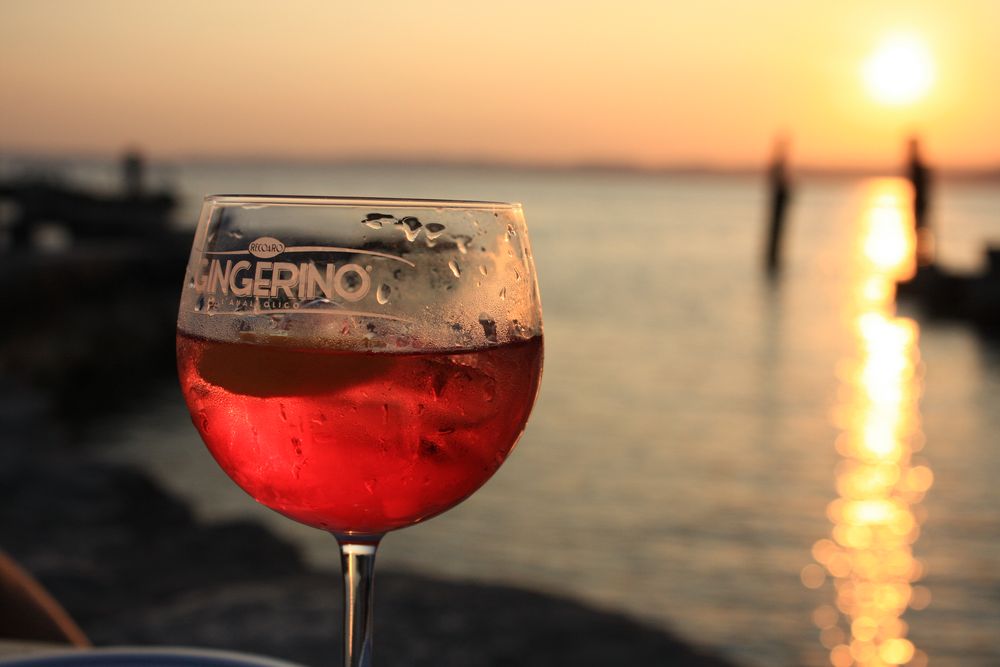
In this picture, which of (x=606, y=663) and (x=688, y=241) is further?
(x=688, y=241)

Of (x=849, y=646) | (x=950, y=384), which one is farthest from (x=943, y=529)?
(x=950, y=384)

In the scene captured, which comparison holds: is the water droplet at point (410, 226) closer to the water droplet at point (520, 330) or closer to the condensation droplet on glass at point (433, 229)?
the condensation droplet on glass at point (433, 229)

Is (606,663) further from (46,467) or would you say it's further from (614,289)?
(614,289)

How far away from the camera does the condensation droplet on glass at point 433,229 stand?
1.01 m

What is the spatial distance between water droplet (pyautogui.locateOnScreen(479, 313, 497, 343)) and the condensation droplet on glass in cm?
9

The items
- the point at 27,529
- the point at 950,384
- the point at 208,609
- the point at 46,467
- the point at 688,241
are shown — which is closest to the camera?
the point at 208,609

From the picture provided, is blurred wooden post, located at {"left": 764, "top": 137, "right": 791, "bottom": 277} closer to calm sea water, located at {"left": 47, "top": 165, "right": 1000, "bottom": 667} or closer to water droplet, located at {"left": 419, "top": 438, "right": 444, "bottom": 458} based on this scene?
calm sea water, located at {"left": 47, "top": 165, "right": 1000, "bottom": 667}

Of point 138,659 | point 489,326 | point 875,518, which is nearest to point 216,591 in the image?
point 138,659

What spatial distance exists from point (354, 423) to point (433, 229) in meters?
0.18

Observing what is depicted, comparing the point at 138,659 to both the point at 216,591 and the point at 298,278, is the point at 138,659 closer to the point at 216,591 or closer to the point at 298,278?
the point at 298,278

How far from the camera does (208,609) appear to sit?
3373mm

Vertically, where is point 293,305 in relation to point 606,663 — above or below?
below

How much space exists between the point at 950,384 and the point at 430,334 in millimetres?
17328

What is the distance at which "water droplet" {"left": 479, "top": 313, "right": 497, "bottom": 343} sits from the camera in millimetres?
1062
